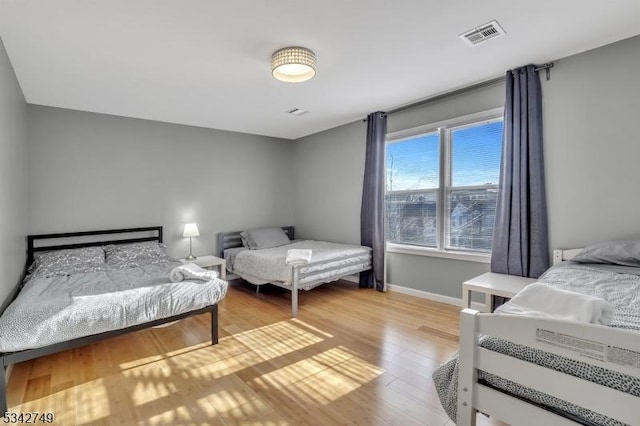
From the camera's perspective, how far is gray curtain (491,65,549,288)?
2.85 metres

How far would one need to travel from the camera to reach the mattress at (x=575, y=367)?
3.40ft

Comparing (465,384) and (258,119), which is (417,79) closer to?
(258,119)

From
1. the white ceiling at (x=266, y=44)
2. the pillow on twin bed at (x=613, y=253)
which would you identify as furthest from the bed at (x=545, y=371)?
the white ceiling at (x=266, y=44)

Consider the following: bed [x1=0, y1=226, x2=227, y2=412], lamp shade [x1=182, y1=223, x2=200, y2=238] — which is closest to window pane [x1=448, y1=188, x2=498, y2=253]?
bed [x1=0, y1=226, x2=227, y2=412]

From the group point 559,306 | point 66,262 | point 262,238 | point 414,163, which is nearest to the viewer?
point 559,306

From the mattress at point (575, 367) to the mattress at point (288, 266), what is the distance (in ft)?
7.33

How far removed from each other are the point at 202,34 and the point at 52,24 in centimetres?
94

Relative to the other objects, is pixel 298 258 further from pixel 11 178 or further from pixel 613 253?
pixel 613 253

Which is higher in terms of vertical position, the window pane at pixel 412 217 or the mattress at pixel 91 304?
the window pane at pixel 412 217

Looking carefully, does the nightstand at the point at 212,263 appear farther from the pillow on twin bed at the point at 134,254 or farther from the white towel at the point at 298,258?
the white towel at the point at 298,258

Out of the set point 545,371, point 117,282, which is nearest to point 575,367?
point 545,371

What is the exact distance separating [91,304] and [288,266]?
1777 millimetres

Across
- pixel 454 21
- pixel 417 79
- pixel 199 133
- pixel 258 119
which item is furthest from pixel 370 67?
pixel 199 133

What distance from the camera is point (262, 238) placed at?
15.6ft
